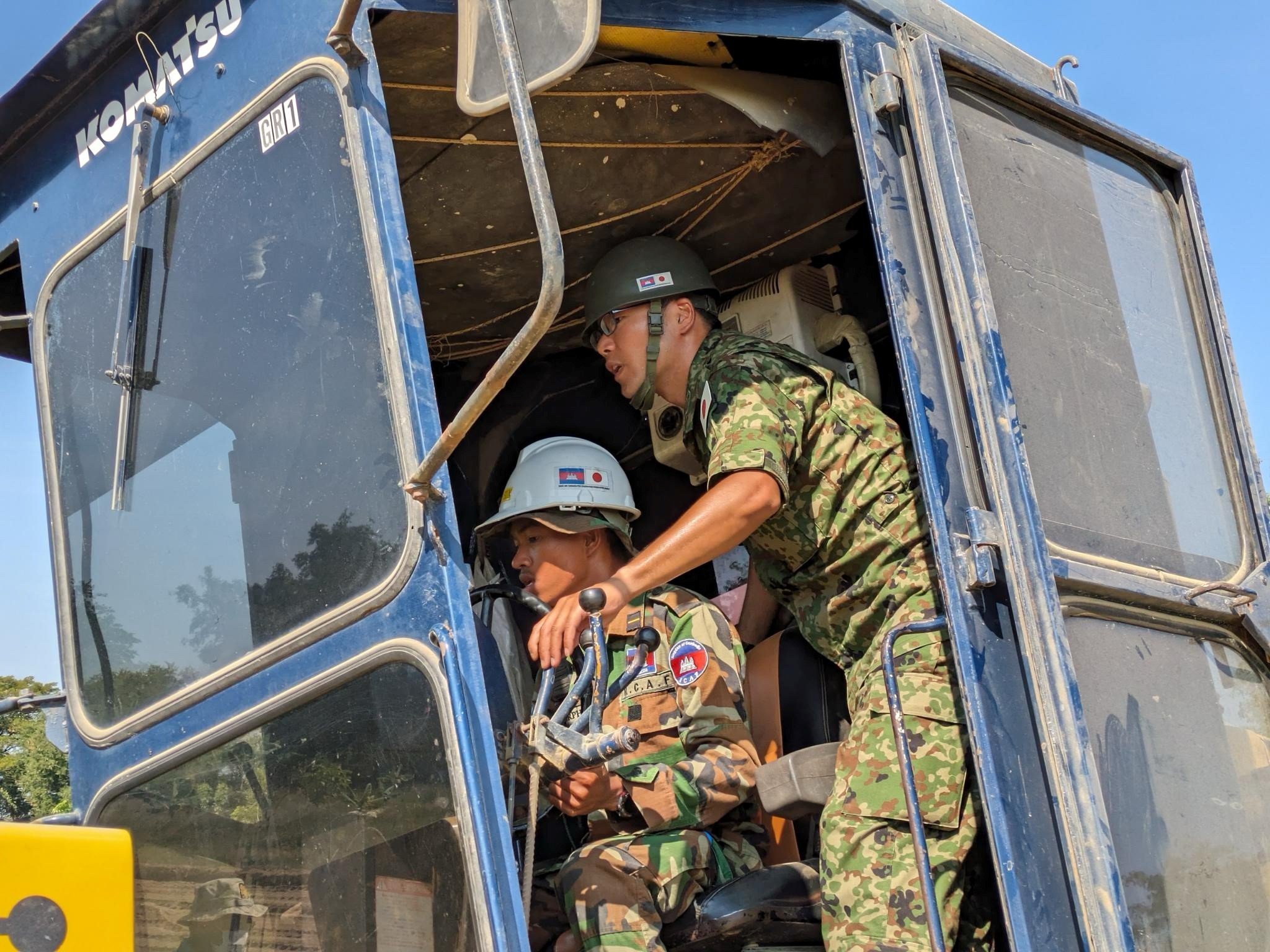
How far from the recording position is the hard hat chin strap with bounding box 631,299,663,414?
3.25 m

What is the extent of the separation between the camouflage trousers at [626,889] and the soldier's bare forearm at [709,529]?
1.83ft

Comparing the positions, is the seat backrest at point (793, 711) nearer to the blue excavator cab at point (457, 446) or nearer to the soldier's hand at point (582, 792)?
the blue excavator cab at point (457, 446)

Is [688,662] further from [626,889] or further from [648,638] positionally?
[648,638]

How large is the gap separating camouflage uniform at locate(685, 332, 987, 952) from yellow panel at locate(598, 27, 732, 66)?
0.58 meters

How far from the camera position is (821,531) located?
2.82 metres

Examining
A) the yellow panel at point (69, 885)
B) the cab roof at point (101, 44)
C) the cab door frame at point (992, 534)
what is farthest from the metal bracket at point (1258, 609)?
the yellow panel at point (69, 885)

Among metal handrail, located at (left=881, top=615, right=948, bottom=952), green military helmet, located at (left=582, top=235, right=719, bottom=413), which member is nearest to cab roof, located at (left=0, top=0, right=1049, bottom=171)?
green military helmet, located at (left=582, top=235, right=719, bottom=413)

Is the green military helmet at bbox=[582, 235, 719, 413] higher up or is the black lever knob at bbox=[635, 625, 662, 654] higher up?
the green military helmet at bbox=[582, 235, 719, 413]

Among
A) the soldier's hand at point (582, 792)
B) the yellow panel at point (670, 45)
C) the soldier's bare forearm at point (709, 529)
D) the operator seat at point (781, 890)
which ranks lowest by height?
the operator seat at point (781, 890)

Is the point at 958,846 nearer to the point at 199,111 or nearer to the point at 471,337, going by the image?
the point at 199,111

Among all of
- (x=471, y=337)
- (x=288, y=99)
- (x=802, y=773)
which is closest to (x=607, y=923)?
(x=802, y=773)

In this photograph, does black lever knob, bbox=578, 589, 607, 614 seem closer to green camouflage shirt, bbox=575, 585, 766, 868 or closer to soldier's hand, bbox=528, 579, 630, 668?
soldier's hand, bbox=528, 579, 630, 668

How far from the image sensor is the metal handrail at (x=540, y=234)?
1.79 metres

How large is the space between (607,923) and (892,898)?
0.53m
